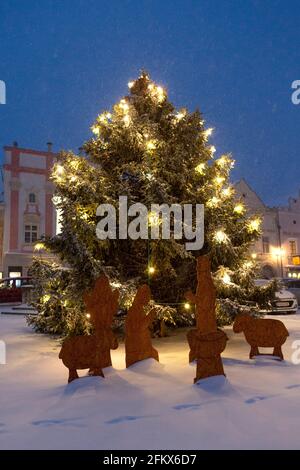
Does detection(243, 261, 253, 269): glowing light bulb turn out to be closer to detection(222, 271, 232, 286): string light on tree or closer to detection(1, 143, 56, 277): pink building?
detection(222, 271, 232, 286): string light on tree

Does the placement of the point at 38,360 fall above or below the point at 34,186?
below

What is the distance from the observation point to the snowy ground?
3.37 m

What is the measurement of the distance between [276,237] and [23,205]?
22.3 meters

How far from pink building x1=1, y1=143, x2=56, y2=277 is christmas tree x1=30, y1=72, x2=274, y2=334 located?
2011cm

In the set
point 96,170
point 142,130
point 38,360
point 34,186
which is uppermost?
point 34,186

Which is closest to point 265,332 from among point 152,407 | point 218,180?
point 152,407

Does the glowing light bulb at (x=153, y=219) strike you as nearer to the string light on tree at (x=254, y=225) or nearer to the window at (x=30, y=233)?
the string light on tree at (x=254, y=225)

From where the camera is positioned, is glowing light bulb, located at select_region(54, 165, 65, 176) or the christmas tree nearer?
the christmas tree

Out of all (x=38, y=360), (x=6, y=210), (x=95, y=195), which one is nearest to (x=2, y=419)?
(x=38, y=360)

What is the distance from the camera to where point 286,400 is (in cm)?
445

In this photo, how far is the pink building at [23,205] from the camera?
2883 cm

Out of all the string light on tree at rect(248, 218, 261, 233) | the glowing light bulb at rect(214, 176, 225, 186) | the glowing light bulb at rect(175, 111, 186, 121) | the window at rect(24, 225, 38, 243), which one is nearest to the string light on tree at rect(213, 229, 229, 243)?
the string light on tree at rect(248, 218, 261, 233)
